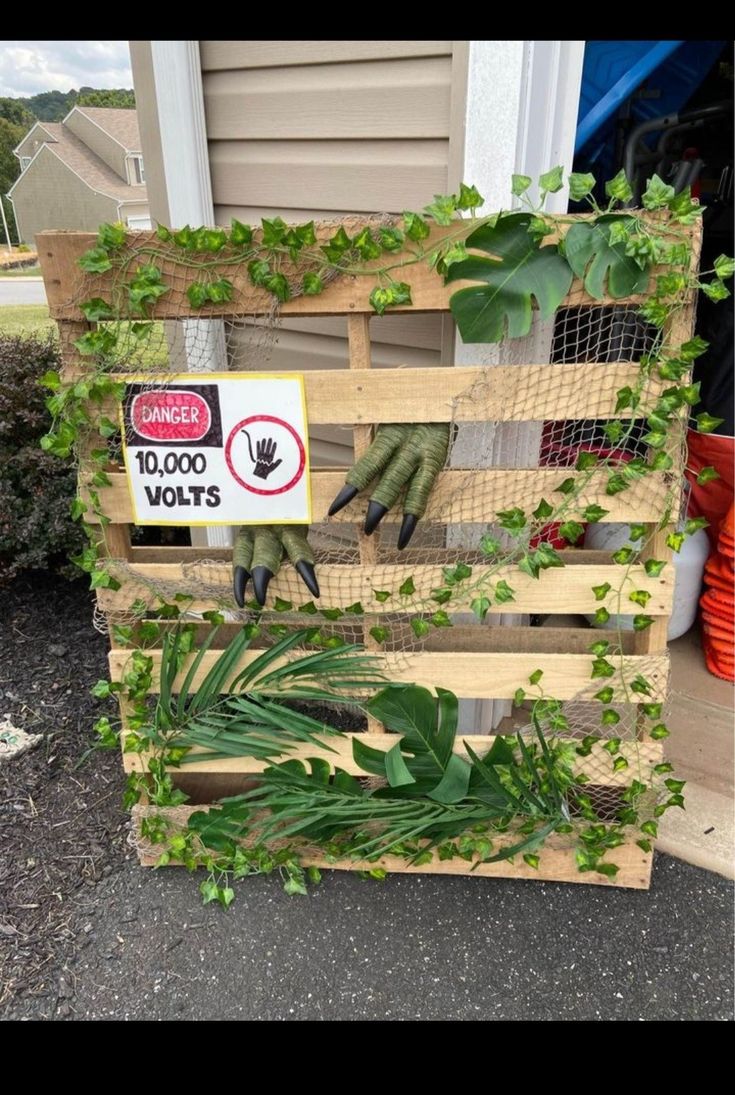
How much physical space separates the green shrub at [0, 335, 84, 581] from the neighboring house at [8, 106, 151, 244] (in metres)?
0.52

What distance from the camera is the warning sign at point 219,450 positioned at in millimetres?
1589

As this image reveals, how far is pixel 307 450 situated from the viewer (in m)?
1.63

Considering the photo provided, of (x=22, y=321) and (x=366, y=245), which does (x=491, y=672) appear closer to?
(x=366, y=245)

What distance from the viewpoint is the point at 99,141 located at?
3176 millimetres

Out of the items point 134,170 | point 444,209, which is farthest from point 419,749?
point 134,170

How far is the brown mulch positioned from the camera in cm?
185

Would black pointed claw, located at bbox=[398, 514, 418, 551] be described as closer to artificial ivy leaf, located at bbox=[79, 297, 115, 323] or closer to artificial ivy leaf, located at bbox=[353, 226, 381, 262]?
artificial ivy leaf, located at bbox=[353, 226, 381, 262]

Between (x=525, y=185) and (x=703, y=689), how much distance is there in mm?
2059

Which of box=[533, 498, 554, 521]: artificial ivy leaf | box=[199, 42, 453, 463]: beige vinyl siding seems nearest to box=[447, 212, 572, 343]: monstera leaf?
box=[533, 498, 554, 521]: artificial ivy leaf

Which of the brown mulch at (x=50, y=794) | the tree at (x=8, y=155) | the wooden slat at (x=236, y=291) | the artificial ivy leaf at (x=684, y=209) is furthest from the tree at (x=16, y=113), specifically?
the artificial ivy leaf at (x=684, y=209)

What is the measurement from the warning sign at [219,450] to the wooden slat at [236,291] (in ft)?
0.50

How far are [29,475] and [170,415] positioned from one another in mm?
1605
